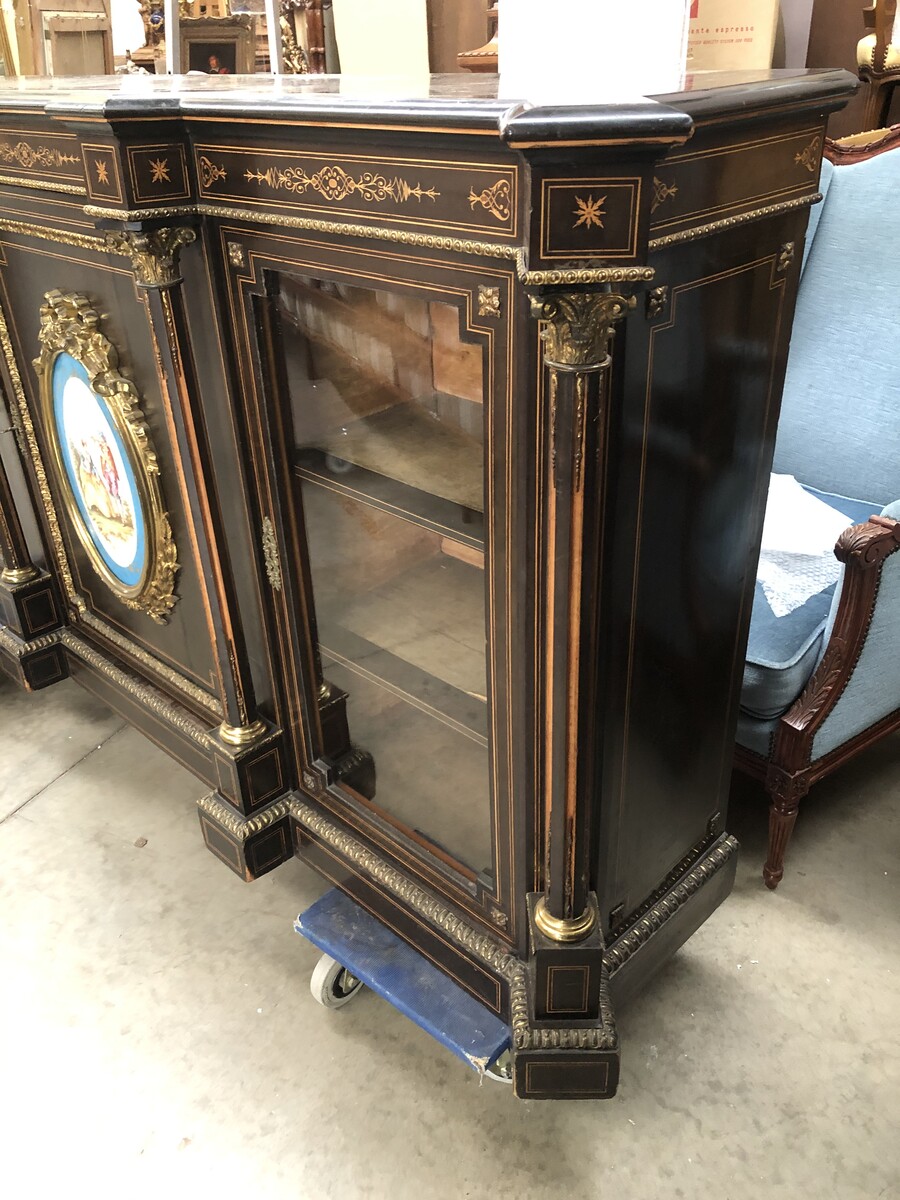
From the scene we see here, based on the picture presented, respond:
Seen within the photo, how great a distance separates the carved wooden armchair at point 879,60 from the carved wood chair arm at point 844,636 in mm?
1028

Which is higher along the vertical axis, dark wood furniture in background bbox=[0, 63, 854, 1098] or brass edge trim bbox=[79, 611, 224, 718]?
dark wood furniture in background bbox=[0, 63, 854, 1098]

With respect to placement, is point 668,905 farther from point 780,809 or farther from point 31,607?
point 31,607

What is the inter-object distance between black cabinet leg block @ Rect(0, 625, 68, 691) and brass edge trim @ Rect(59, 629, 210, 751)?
0.03 meters

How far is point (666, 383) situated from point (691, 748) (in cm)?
50

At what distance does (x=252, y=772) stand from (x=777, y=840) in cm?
87

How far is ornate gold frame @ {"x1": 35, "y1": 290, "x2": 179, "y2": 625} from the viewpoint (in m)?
1.25

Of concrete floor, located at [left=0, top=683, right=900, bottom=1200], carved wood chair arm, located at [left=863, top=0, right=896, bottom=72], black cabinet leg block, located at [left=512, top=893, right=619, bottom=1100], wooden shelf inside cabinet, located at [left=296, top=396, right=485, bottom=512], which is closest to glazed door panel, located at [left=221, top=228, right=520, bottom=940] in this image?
wooden shelf inside cabinet, located at [left=296, top=396, right=485, bottom=512]

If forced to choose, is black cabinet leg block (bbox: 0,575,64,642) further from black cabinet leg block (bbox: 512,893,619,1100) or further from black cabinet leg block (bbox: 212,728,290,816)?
black cabinet leg block (bbox: 512,893,619,1100)

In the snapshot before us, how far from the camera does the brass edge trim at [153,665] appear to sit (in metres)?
1.46

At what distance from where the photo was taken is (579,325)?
688 mm

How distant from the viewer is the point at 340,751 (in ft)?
4.30

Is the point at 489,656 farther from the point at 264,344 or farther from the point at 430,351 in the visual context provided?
the point at 264,344

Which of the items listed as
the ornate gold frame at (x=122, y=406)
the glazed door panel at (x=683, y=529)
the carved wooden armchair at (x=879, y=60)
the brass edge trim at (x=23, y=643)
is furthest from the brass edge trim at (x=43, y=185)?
the carved wooden armchair at (x=879, y=60)

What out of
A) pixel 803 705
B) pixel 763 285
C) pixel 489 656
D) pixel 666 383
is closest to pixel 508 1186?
pixel 489 656
